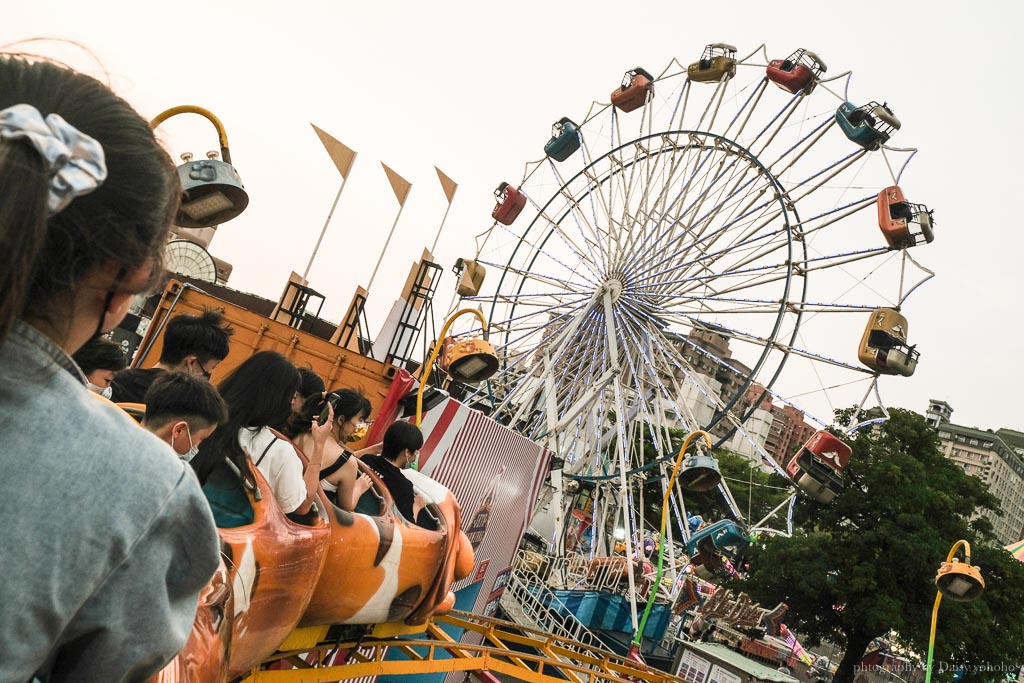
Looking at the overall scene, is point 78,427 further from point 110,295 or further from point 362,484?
point 362,484

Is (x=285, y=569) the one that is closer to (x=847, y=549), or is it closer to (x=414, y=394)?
(x=414, y=394)

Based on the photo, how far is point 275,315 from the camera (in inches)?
614

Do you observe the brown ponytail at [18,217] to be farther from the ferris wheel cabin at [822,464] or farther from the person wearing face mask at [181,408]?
the ferris wheel cabin at [822,464]

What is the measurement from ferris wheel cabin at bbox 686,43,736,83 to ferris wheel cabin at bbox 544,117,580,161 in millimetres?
3651

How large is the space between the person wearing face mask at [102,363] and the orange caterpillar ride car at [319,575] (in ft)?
4.37

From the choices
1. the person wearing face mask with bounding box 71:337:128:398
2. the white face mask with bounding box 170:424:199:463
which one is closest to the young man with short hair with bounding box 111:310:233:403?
the person wearing face mask with bounding box 71:337:128:398

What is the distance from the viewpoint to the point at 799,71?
1948 centimetres

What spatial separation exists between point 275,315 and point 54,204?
1514 cm

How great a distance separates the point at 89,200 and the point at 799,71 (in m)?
20.9

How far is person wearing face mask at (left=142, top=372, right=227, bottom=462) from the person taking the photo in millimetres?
2838

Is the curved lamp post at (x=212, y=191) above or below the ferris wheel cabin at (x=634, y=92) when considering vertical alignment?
below

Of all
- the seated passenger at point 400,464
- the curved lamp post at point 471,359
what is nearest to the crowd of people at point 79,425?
the seated passenger at point 400,464

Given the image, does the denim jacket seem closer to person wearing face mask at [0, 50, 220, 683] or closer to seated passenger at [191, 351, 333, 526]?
person wearing face mask at [0, 50, 220, 683]

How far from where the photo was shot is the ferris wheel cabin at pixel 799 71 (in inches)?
767
